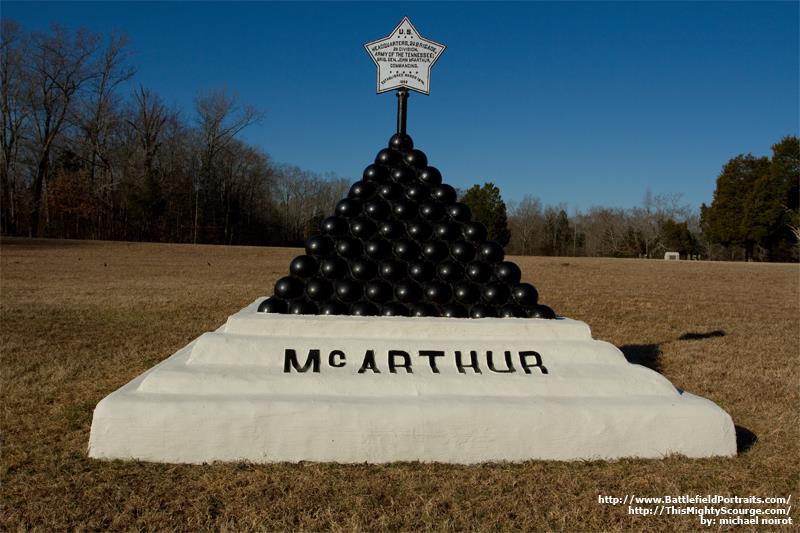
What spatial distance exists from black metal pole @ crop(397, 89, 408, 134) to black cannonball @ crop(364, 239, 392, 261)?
50.2 inches

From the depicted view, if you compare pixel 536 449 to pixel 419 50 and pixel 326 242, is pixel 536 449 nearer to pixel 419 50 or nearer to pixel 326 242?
pixel 326 242

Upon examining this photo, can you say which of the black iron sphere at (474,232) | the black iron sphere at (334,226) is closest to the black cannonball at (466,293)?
the black iron sphere at (474,232)

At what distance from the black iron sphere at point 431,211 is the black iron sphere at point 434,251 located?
24 centimetres

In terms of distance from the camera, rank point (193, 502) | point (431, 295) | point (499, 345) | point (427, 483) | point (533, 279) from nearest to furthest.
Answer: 1. point (193, 502)
2. point (427, 483)
3. point (499, 345)
4. point (431, 295)
5. point (533, 279)

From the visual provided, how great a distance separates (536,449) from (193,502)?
6.74ft

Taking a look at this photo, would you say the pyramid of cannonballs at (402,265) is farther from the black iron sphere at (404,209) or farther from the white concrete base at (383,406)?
the white concrete base at (383,406)

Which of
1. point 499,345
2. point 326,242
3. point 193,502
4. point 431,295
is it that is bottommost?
point 193,502

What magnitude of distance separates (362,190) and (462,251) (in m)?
1.03

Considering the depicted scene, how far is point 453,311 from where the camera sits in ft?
15.0

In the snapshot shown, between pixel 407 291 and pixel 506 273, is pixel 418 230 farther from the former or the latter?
pixel 506 273

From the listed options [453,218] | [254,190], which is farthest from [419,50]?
[254,190]

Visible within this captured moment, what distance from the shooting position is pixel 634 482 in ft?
10.8

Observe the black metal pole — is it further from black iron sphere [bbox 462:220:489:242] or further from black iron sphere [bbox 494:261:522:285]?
black iron sphere [bbox 494:261:522:285]

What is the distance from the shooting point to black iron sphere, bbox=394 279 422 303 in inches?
181
